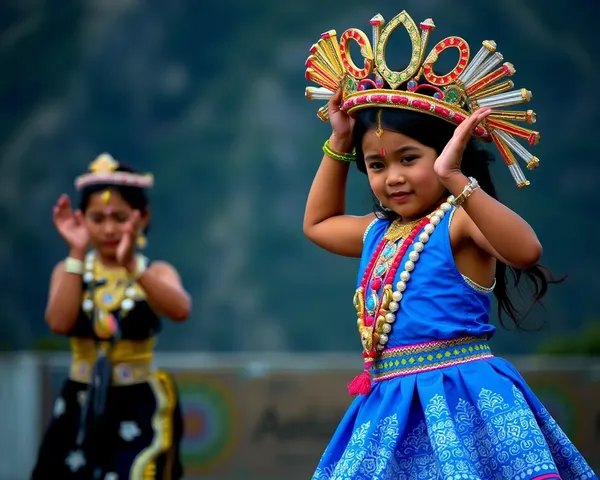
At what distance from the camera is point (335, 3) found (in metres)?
10.3

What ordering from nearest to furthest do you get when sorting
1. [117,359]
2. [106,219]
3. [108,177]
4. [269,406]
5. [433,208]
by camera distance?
[433,208] < [117,359] < [106,219] < [108,177] < [269,406]

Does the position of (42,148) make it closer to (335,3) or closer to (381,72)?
(335,3)

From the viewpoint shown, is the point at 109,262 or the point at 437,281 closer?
the point at 437,281

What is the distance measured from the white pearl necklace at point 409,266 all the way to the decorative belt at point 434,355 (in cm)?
8

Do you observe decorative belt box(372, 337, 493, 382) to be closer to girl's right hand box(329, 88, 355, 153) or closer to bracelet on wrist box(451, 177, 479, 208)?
bracelet on wrist box(451, 177, 479, 208)

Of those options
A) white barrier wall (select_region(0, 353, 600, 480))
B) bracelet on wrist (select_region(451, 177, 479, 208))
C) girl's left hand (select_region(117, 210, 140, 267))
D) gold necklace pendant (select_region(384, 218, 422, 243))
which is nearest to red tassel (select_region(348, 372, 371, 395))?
gold necklace pendant (select_region(384, 218, 422, 243))

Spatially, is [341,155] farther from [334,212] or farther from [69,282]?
[69,282]

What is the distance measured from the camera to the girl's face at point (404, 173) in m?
3.43

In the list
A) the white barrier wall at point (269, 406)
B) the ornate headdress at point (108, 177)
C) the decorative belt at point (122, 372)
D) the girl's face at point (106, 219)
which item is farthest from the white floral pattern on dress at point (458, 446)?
the white barrier wall at point (269, 406)

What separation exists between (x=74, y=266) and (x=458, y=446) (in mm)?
2385

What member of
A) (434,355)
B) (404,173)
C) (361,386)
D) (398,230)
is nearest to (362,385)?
(361,386)

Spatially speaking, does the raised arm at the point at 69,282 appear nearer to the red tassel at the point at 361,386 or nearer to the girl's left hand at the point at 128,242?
the girl's left hand at the point at 128,242

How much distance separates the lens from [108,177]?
216 inches

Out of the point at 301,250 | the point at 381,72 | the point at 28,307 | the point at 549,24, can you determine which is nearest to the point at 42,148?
the point at 28,307
